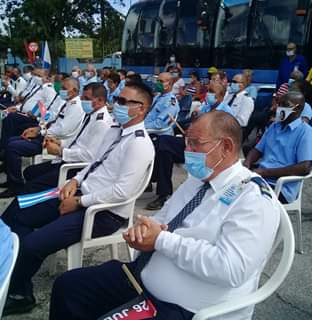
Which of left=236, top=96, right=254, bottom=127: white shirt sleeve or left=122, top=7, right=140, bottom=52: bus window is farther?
left=122, top=7, right=140, bottom=52: bus window

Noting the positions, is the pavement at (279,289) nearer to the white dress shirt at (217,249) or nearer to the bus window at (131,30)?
the white dress shirt at (217,249)

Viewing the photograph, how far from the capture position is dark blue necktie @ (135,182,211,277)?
74.6 inches

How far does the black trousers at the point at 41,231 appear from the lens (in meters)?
2.45

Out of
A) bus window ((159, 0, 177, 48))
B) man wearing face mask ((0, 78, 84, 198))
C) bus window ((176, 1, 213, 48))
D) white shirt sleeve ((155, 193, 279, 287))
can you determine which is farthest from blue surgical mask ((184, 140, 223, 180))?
bus window ((159, 0, 177, 48))

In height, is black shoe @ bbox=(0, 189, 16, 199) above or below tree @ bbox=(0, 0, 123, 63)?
below

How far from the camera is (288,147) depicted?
3.49 metres

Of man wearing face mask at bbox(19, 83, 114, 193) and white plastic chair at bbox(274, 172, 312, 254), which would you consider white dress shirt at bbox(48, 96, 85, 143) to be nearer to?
man wearing face mask at bbox(19, 83, 114, 193)

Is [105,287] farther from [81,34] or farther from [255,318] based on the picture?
[81,34]

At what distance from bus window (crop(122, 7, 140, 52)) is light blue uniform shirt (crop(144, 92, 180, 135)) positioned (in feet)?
26.0

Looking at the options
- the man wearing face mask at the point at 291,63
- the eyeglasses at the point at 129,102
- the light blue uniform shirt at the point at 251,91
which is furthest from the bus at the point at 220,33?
the eyeglasses at the point at 129,102

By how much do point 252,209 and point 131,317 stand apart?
640mm

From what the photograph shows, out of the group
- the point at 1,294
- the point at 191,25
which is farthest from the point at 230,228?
the point at 191,25

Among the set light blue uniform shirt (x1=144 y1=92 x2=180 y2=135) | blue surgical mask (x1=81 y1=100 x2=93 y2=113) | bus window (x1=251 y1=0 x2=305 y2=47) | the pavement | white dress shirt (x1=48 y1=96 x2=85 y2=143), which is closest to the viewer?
the pavement

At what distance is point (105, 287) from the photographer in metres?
1.98
